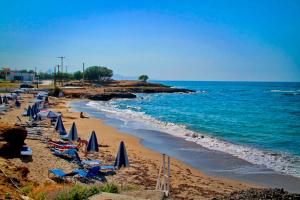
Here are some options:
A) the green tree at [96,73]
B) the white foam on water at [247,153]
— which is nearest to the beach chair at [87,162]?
the white foam on water at [247,153]

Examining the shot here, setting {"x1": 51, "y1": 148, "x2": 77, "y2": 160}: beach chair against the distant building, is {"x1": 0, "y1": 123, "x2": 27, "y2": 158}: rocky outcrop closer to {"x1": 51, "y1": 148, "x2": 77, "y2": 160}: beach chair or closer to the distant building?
{"x1": 51, "y1": 148, "x2": 77, "y2": 160}: beach chair

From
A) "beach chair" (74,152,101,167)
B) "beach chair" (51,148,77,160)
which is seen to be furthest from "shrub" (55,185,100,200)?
"beach chair" (51,148,77,160)

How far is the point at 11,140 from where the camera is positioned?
44.2 feet

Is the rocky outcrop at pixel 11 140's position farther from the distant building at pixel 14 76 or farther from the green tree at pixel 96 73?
the green tree at pixel 96 73

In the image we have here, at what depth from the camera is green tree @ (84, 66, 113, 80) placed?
120m

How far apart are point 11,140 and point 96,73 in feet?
353

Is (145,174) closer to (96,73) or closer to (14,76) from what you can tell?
(14,76)

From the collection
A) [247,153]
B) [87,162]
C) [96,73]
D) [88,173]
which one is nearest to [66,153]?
[87,162]

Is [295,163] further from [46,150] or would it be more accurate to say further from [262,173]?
Result: [46,150]

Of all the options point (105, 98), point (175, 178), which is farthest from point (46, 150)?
point (105, 98)

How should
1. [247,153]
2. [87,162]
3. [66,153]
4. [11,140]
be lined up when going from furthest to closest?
A: [247,153] → [66,153] → [87,162] → [11,140]

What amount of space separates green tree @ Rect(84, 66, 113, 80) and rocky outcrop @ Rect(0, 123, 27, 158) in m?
107

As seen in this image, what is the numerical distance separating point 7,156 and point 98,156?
5.06 meters

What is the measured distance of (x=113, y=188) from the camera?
796 centimetres
